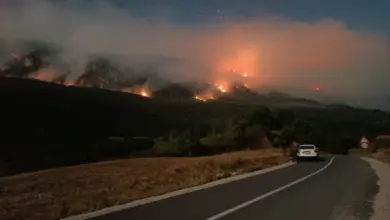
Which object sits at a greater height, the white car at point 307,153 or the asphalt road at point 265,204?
the white car at point 307,153

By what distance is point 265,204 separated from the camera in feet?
53.4

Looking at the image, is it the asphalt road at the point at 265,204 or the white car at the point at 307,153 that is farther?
the white car at the point at 307,153

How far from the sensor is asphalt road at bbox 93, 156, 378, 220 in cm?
1365

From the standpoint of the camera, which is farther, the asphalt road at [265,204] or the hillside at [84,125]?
the hillside at [84,125]

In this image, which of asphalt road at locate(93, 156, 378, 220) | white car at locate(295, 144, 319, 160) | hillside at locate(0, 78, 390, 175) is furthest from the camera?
hillside at locate(0, 78, 390, 175)

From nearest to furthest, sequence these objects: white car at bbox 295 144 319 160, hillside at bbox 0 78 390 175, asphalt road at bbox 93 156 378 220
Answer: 1. asphalt road at bbox 93 156 378 220
2. white car at bbox 295 144 319 160
3. hillside at bbox 0 78 390 175

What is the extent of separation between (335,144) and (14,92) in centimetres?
7231

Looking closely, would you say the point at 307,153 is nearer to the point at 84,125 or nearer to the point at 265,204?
the point at 265,204

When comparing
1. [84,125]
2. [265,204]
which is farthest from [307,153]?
[84,125]

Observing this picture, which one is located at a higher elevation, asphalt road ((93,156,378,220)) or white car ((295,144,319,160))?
white car ((295,144,319,160))

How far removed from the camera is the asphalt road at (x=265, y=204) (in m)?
13.6

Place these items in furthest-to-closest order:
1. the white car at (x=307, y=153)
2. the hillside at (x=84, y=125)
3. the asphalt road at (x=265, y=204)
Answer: the hillside at (x=84, y=125) → the white car at (x=307, y=153) → the asphalt road at (x=265, y=204)

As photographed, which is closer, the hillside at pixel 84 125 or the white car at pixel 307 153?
the white car at pixel 307 153

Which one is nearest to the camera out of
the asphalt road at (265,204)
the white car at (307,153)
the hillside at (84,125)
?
the asphalt road at (265,204)
